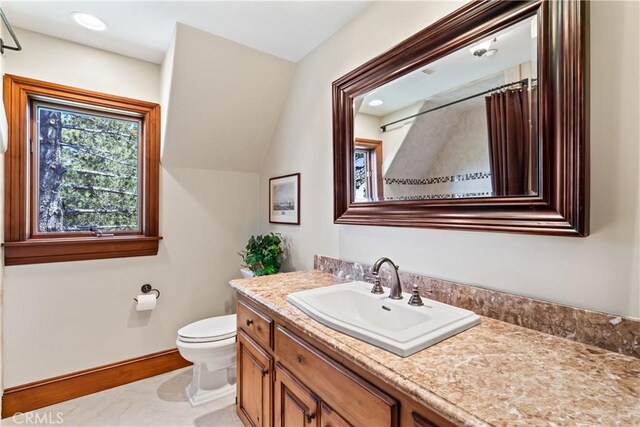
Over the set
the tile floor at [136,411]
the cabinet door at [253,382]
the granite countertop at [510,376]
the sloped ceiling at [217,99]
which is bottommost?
the tile floor at [136,411]

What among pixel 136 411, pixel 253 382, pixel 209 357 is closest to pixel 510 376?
pixel 253 382

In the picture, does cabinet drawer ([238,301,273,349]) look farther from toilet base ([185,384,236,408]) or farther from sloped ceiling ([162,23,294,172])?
sloped ceiling ([162,23,294,172])

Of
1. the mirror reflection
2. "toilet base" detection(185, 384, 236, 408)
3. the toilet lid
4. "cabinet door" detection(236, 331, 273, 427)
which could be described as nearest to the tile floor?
"toilet base" detection(185, 384, 236, 408)

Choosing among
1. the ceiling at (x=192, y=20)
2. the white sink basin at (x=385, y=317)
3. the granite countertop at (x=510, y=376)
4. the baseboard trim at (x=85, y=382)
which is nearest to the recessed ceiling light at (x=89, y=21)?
the ceiling at (x=192, y=20)

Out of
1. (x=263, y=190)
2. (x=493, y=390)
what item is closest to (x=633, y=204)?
(x=493, y=390)

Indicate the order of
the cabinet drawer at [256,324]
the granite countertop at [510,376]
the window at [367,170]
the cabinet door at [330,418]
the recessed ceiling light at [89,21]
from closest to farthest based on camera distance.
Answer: the granite countertop at [510,376] → the cabinet door at [330,418] → the cabinet drawer at [256,324] → the window at [367,170] → the recessed ceiling light at [89,21]

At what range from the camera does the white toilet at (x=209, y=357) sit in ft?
6.49

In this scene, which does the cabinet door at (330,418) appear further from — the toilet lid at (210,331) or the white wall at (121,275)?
the white wall at (121,275)

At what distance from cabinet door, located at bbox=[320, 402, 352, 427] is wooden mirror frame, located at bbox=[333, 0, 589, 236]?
2.68 ft

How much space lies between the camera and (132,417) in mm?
1895

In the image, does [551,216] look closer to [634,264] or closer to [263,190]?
[634,264]

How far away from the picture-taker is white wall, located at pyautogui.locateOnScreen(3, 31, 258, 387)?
1.98 m

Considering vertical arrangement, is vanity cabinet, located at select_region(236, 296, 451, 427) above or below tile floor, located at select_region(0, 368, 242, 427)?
above

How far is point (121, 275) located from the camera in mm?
2297
